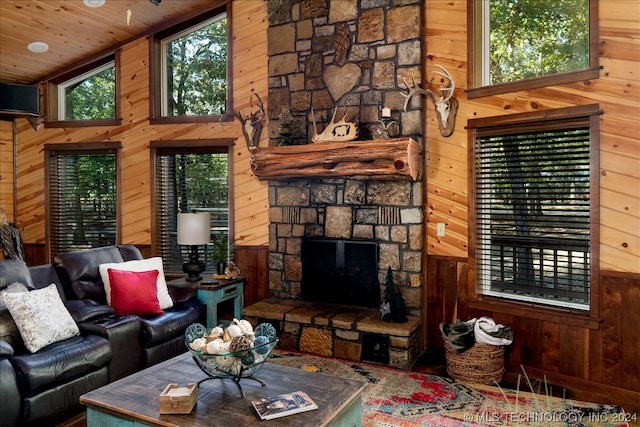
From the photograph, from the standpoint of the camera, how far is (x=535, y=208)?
3736 mm

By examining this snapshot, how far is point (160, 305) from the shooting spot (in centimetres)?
401

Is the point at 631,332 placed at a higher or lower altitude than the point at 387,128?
lower

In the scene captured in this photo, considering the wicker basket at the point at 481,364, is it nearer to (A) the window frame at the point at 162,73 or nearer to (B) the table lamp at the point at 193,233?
(B) the table lamp at the point at 193,233

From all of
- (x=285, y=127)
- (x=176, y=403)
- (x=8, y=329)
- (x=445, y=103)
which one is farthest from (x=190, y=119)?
(x=176, y=403)

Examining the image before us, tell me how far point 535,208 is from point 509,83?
1034mm

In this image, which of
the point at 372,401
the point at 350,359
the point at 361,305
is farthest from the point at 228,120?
the point at 372,401

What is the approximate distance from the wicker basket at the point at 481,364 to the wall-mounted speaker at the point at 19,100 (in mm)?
5440

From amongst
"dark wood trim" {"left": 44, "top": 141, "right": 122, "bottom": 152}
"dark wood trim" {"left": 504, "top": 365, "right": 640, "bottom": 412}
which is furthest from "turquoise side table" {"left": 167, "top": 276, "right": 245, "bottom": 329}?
"dark wood trim" {"left": 504, "top": 365, "right": 640, "bottom": 412}

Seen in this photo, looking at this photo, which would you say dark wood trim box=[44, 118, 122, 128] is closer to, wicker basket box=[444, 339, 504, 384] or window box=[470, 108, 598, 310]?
window box=[470, 108, 598, 310]

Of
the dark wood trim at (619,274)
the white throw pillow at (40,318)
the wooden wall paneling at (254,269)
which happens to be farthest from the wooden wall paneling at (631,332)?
the white throw pillow at (40,318)

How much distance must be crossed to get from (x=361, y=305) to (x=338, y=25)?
2.76 meters

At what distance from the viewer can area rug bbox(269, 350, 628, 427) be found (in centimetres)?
301

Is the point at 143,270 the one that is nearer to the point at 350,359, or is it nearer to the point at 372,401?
the point at 350,359

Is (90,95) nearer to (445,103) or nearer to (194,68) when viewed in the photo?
(194,68)
